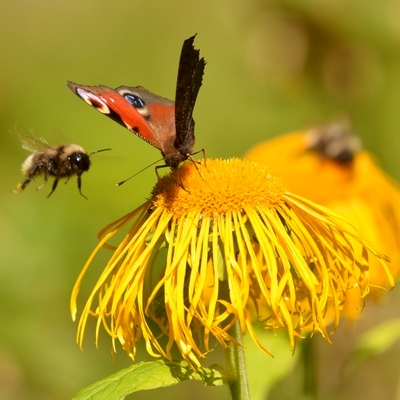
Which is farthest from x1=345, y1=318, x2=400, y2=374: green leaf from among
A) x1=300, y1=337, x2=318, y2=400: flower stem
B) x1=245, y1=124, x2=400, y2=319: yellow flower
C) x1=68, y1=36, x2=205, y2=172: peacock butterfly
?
x1=68, y1=36, x2=205, y2=172: peacock butterfly

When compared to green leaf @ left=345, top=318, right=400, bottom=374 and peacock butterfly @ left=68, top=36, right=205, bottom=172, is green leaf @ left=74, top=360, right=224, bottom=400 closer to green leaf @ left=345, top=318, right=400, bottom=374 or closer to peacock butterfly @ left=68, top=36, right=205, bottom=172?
peacock butterfly @ left=68, top=36, right=205, bottom=172

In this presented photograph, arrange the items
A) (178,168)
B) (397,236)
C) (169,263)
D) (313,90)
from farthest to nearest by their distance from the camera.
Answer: (313,90) < (397,236) < (178,168) < (169,263)

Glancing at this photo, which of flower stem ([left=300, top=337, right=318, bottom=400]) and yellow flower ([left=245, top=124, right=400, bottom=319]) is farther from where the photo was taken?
yellow flower ([left=245, top=124, right=400, bottom=319])

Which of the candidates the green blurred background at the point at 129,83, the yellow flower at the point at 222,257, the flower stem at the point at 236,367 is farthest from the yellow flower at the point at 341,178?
the flower stem at the point at 236,367

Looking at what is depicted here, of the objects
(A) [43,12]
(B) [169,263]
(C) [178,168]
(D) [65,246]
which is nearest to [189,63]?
(C) [178,168]

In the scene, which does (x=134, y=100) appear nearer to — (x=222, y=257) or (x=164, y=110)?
(x=164, y=110)

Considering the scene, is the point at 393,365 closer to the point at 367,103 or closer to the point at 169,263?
the point at 367,103

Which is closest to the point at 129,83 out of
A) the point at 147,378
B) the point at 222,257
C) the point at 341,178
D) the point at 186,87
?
the point at 341,178
